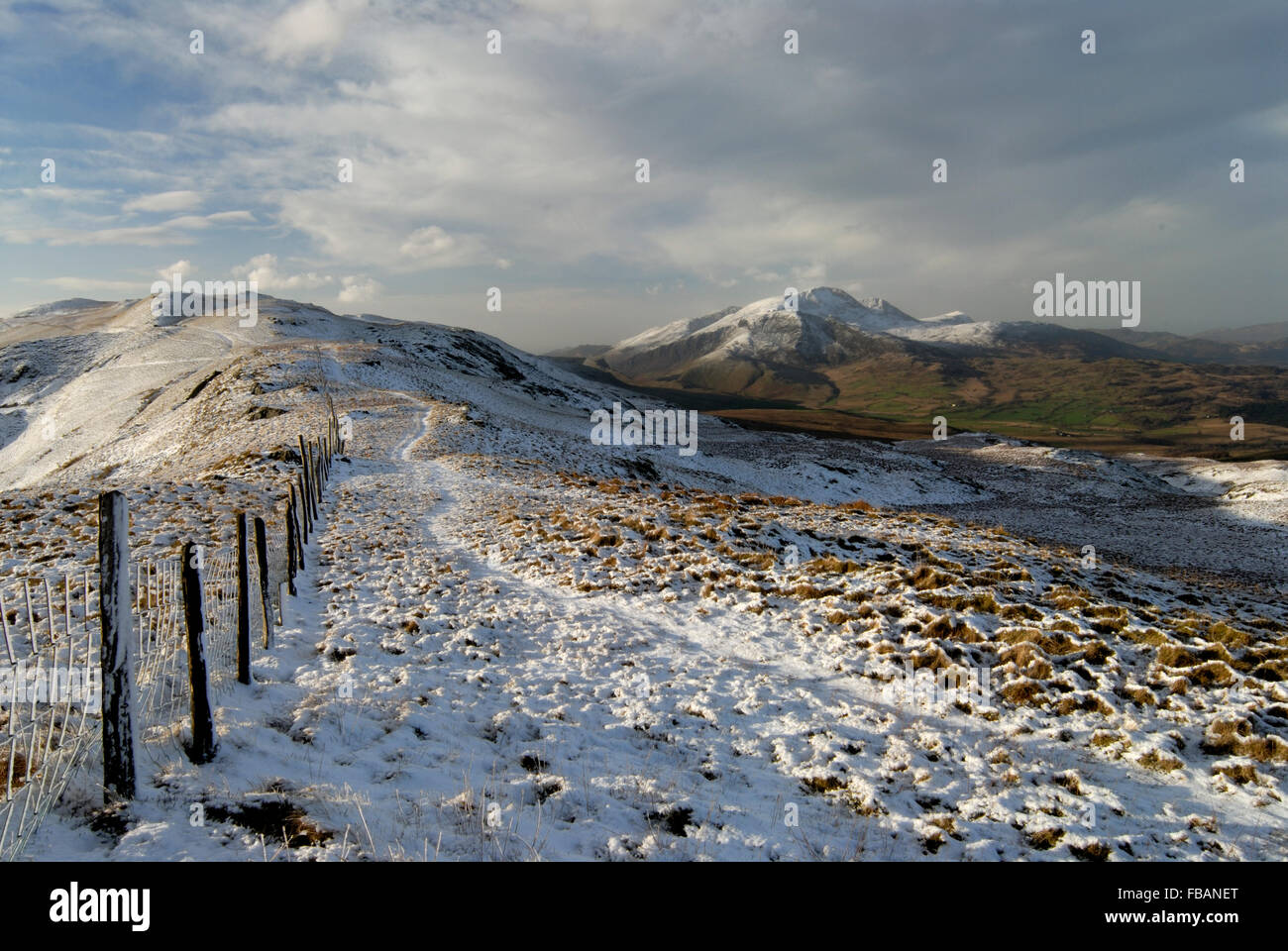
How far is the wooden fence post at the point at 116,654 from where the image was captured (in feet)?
15.6

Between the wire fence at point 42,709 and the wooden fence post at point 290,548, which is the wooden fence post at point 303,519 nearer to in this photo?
the wooden fence post at point 290,548

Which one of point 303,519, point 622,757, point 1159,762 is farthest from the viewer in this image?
point 303,519

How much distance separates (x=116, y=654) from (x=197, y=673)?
82 cm

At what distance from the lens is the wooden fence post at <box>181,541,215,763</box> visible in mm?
5629

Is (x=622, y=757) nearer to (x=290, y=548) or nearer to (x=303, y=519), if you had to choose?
(x=290, y=548)

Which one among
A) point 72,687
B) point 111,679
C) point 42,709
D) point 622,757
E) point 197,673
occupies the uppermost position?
point 111,679

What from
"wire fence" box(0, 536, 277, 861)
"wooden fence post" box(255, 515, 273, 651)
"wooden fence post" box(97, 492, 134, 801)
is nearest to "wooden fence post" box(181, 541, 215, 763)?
"wire fence" box(0, 536, 277, 861)

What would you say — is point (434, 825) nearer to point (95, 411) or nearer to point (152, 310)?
point (95, 411)

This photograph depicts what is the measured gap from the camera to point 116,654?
16.2 feet

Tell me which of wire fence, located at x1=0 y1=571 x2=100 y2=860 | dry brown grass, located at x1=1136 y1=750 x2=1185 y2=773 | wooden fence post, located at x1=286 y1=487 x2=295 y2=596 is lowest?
dry brown grass, located at x1=1136 y1=750 x2=1185 y2=773

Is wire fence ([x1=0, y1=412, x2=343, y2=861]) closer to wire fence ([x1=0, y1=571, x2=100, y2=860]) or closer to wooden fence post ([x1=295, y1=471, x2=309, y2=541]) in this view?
wire fence ([x1=0, y1=571, x2=100, y2=860])

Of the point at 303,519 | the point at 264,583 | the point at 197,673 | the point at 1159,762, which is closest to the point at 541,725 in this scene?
the point at 197,673

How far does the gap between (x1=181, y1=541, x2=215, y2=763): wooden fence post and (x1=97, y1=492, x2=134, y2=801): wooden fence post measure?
1.96ft

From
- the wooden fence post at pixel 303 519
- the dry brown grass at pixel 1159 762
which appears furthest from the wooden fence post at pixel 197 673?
the wooden fence post at pixel 303 519
